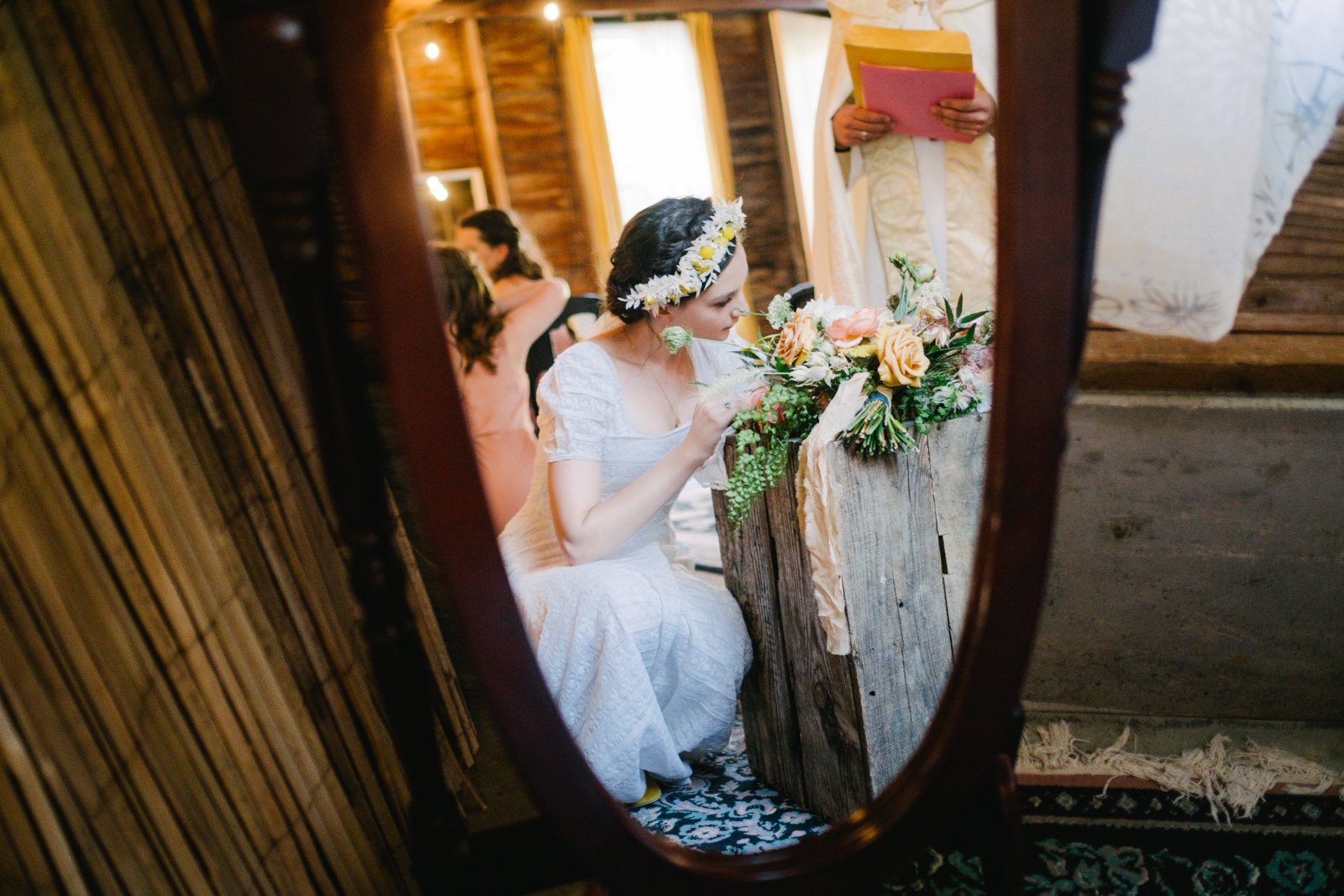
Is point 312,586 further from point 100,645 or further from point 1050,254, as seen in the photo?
point 1050,254

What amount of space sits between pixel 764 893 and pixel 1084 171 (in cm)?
88

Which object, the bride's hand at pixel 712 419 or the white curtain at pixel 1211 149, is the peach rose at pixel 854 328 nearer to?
the bride's hand at pixel 712 419

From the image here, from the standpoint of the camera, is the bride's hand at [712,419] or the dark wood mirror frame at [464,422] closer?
the dark wood mirror frame at [464,422]

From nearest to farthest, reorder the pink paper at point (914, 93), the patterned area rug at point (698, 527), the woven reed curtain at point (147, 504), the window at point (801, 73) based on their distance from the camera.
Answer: the woven reed curtain at point (147, 504) < the pink paper at point (914, 93) < the patterned area rug at point (698, 527) < the window at point (801, 73)

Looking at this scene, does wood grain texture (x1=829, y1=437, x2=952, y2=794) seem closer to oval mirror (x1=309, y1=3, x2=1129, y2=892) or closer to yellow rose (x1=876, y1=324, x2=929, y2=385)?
oval mirror (x1=309, y1=3, x2=1129, y2=892)

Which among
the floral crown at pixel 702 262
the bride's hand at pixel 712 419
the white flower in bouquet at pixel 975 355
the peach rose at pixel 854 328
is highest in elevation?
the floral crown at pixel 702 262

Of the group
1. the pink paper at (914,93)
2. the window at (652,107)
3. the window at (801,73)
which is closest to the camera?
the pink paper at (914,93)

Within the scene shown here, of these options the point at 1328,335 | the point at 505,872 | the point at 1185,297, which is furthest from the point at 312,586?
the point at 1328,335

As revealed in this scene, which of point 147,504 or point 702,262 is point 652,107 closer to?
point 702,262

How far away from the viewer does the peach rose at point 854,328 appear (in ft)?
4.83

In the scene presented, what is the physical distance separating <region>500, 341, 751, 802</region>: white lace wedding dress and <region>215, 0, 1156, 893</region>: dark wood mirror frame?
0.52 meters

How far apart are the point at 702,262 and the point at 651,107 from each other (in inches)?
184

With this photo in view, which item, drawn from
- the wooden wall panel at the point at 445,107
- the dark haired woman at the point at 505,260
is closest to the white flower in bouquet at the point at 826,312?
the dark haired woman at the point at 505,260

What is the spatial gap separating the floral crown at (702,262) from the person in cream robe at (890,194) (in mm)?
533
